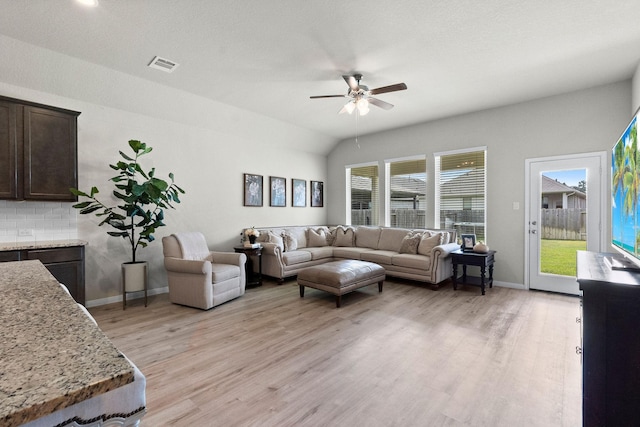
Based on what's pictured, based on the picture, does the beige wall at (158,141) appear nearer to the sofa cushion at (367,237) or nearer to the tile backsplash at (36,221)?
the tile backsplash at (36,221)

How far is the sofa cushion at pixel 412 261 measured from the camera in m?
4.95

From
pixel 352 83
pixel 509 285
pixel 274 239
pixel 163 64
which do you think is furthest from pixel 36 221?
pixel 509 285

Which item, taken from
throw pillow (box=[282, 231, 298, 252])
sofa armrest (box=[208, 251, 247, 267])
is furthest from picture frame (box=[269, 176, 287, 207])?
sofa armrest (box=[208, 251, 247, 267])

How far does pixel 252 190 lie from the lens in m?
6.09

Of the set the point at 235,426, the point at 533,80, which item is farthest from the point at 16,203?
the point at 533,80

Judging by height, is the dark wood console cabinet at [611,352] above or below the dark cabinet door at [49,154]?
below

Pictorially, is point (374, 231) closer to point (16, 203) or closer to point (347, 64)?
point (347, 64)

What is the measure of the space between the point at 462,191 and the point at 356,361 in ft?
13.9

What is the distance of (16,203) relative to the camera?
11.7 feet

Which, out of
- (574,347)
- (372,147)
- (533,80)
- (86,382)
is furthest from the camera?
(372,147)

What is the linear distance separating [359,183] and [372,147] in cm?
91

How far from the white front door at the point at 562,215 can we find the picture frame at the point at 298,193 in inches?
175

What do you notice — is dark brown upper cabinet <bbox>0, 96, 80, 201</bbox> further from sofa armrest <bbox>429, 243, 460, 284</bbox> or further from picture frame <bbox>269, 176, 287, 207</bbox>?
sofa armrest <bbox>429, 243, 460, 284</bbox>

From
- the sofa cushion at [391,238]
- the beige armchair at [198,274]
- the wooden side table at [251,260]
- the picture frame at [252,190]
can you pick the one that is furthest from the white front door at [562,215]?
the picture frame at [252,190]
